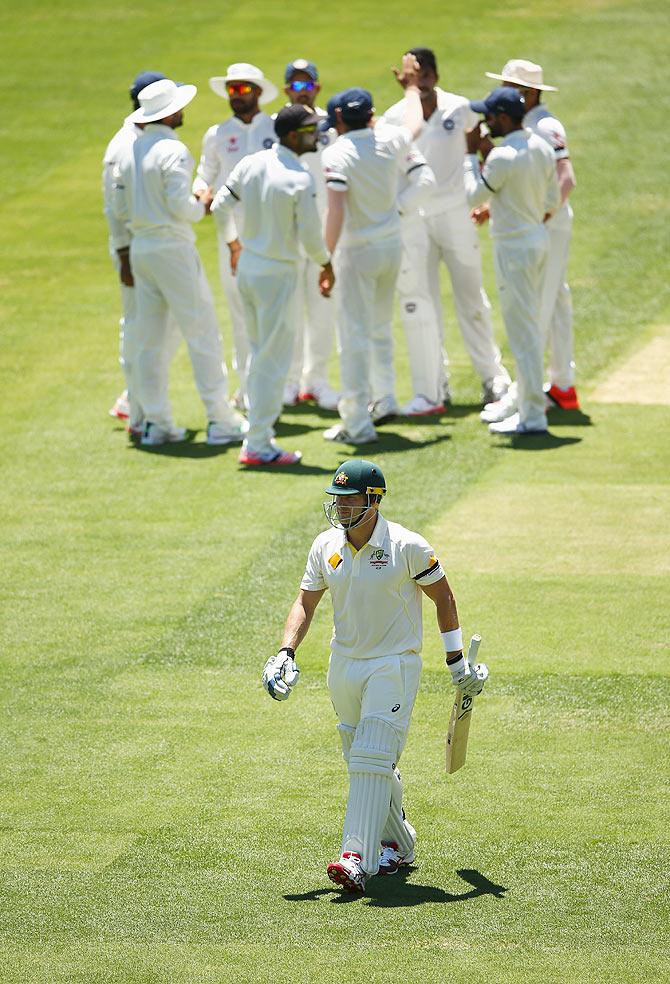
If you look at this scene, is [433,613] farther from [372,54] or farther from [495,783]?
[372,54]

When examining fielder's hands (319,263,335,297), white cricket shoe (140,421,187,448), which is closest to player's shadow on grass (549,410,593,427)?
fielder's hands (319,263,335,297)

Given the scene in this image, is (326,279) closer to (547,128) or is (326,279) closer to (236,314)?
(236,314)

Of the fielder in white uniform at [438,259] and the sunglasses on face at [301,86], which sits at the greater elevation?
the sunglasses on face at [301,86]

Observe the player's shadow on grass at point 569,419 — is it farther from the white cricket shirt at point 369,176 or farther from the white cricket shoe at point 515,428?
the white cricket shirt at point 369,176

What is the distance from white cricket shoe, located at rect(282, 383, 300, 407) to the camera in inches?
595

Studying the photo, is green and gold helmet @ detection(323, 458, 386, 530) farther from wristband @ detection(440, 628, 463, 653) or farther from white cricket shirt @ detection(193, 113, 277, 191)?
white cricket shirt @ detection(193, 113, 277, 191)

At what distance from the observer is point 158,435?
13867 mm

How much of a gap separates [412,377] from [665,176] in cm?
844

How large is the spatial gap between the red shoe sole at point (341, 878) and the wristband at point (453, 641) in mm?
1048

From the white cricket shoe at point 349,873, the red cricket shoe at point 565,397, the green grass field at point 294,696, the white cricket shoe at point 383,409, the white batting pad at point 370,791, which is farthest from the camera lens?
the red cricket shoe at point 565,397

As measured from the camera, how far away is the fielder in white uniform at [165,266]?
1285 cm

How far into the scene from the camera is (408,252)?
14375 millimetres

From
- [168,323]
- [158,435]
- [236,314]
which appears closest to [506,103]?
[236,314]

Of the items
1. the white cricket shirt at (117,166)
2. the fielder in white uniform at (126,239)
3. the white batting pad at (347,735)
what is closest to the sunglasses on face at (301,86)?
the fielder in white uniform at (126,239)
